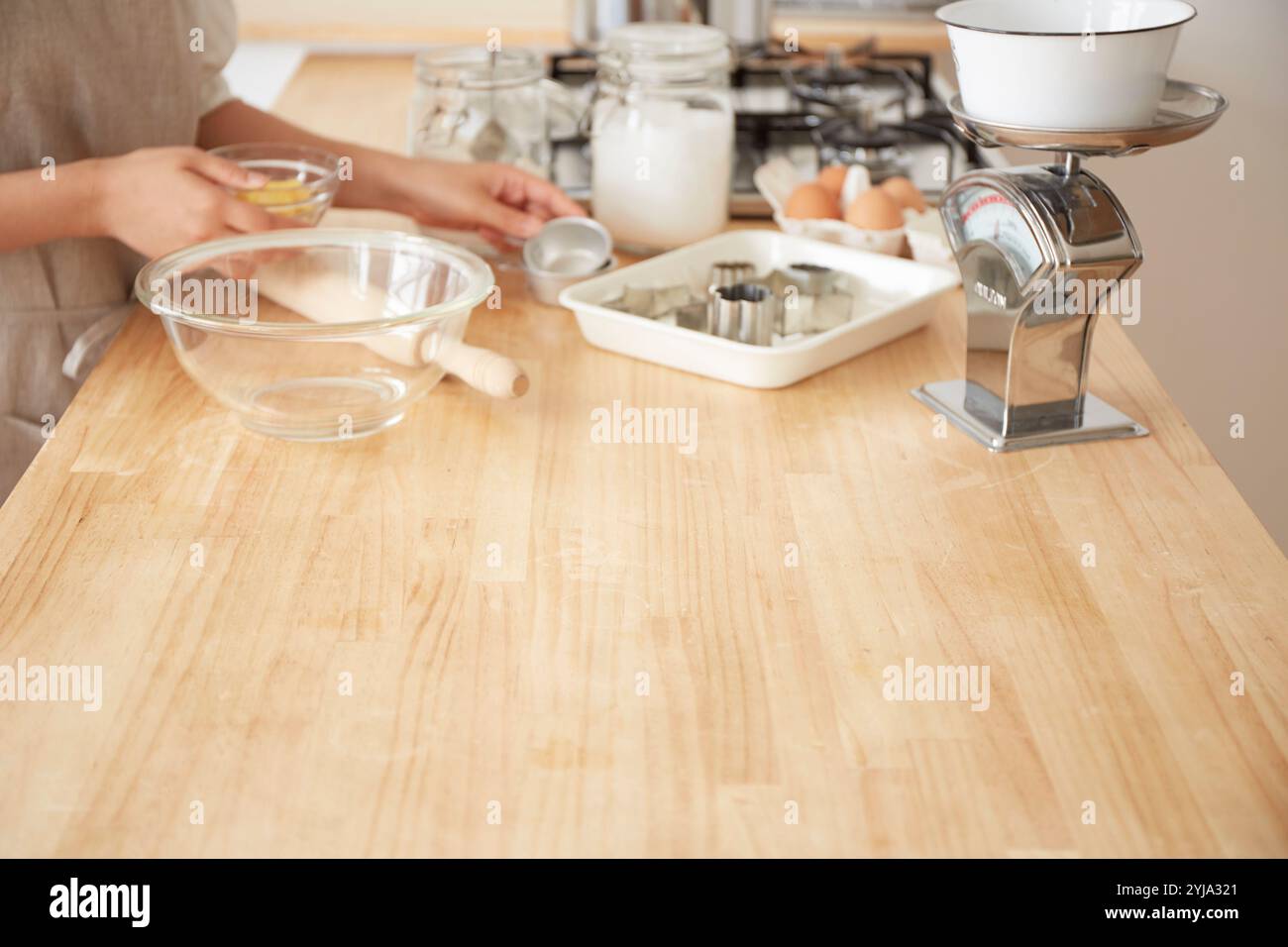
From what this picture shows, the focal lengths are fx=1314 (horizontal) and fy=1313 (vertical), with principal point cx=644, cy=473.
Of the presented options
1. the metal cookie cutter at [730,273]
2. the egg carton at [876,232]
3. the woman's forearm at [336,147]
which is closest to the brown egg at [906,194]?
the egg carton at [876,232]

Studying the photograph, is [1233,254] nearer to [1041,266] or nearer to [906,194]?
[906,194]

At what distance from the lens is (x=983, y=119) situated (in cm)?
91

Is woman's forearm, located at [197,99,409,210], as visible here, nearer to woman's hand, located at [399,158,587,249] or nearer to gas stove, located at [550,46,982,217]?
woman's hand, located at [399,158,587,249]

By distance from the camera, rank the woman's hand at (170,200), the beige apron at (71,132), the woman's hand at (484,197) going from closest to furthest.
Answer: the woman's hand at (170,200)
the beige apron at (71,132)
the woman's hand at (484,197)

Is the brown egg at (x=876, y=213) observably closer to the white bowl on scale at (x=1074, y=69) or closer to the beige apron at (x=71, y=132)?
the white bowl on scale at (x=1074, y=69)

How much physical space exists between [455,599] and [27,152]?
72 cm

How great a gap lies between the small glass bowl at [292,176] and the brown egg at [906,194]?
58cm

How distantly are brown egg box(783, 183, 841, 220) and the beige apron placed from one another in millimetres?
627

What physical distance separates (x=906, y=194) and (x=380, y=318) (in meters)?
0.64

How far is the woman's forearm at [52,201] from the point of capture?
111 cm

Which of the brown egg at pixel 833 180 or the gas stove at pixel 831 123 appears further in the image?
the gas stove at pixel 831 123
